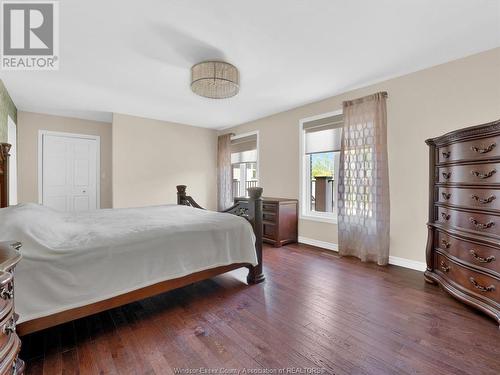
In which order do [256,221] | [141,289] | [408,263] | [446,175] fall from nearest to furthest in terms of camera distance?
[141,289] → [446,175] → [256,221] → [408,263]

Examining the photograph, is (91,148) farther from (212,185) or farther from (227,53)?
(227,53)

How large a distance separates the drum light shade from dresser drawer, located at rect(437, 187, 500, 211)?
2.31m

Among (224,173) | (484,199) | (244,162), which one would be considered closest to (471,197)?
(484,199)

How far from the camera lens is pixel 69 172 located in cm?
482

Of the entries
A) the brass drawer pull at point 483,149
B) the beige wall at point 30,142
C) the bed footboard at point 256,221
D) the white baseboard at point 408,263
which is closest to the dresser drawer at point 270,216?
the bed footboard at point 256,221

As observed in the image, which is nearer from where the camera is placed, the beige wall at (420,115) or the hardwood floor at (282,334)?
the hardwood floor at (282,334)

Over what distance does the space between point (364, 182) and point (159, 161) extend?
396cm

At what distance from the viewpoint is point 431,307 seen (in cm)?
204

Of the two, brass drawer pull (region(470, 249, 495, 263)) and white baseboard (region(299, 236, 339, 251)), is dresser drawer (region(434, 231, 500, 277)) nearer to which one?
brass drawer pull (region(470, 249, 495, 263))

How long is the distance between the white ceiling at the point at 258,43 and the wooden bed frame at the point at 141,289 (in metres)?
1.39

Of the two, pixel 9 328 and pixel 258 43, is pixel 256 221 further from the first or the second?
pixel 9 328

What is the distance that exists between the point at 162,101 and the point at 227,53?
1.90 m

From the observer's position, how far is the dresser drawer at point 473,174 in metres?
1.80

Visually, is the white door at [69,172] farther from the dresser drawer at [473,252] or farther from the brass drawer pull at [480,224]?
the brass drawer pull at [480,224]
